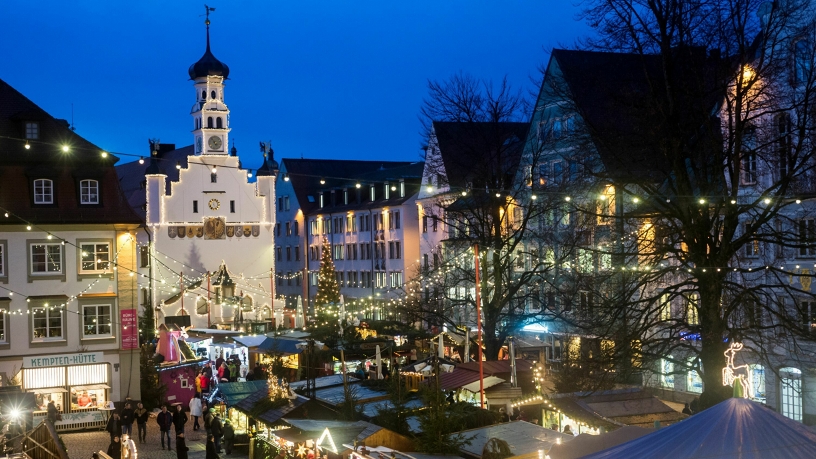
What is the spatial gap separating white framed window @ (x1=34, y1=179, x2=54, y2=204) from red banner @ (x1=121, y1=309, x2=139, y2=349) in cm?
455

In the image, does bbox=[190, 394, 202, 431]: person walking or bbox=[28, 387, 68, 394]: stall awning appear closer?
bbox=[190, 394, 202, 431]: person walking

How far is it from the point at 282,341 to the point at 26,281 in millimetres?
8992

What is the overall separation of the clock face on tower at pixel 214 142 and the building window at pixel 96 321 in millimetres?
32393

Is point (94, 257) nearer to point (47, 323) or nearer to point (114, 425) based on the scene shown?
point (47, 323)

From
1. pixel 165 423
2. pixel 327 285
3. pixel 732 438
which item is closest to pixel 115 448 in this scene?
pixel 165 423

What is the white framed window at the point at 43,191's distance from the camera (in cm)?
3328

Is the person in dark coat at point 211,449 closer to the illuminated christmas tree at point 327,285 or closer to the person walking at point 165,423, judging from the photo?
the person walking at point 165,423

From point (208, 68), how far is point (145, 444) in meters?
43.0

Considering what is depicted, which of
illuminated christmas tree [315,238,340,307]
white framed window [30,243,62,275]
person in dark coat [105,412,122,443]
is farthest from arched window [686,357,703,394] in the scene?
illuminated christmas tree [315,238,340,307]

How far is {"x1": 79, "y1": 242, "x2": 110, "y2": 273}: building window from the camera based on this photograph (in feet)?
109

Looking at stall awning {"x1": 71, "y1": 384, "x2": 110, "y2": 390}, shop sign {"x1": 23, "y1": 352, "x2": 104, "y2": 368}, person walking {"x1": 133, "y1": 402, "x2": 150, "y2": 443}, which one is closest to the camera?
person walking {"x1": 133, "y1": 402, "x2": 150, "y2": 443}

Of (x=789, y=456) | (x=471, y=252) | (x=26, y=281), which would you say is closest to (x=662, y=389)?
(x=471, y=252)

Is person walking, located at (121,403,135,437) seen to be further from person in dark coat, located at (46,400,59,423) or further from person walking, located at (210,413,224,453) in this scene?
person walking, located at (210,413,224,453)

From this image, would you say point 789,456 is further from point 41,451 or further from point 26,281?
point 26,281
